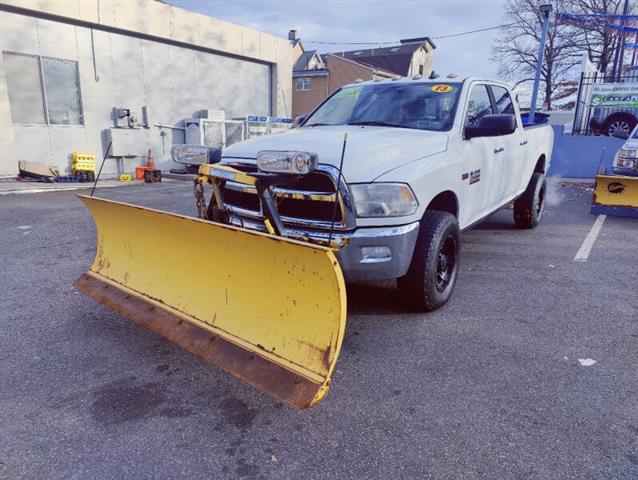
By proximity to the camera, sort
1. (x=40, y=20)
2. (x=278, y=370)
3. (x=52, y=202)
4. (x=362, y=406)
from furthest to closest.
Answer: (x=40, y=20) → (x=52, y=202) → (x=362, y=406) → (x=278, y=370)

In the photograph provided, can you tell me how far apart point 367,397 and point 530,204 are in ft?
16.6

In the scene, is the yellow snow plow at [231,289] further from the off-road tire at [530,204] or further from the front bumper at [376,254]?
the off-road tire at [530,204]

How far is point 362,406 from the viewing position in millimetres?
2521

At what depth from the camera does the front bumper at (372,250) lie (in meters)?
3.03

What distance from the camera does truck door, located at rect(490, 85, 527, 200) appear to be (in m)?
5.00

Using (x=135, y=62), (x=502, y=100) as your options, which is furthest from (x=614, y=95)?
(x=135, y=62)

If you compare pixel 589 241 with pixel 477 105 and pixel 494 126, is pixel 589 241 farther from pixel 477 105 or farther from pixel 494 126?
pixel 494 126

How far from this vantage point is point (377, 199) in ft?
10.0

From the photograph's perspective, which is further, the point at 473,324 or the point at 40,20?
the point at 40,20

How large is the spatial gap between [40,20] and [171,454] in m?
13.8

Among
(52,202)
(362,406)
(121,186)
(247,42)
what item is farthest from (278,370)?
(247,42)

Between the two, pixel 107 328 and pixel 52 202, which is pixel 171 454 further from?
pixel 52 202

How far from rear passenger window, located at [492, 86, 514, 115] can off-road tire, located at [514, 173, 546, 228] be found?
1437 mm

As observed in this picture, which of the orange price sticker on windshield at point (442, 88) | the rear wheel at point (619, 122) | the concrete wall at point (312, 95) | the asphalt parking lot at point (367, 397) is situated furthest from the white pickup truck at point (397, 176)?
the concrete wall at point (312, 95)
